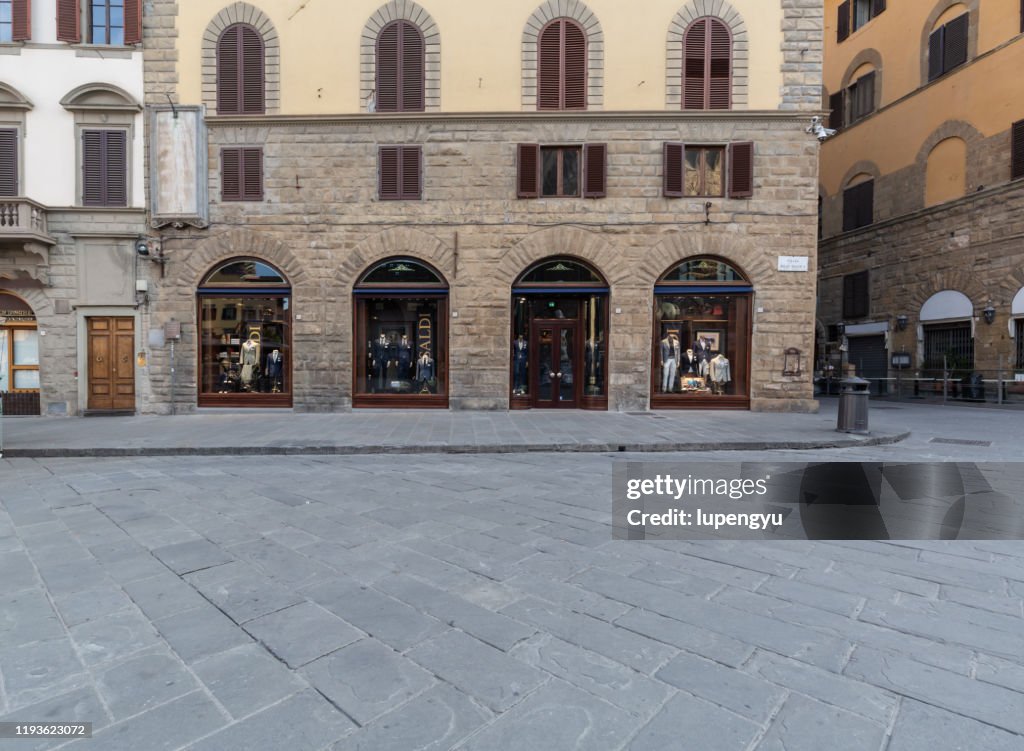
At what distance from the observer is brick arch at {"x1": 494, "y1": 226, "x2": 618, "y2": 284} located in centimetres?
1385

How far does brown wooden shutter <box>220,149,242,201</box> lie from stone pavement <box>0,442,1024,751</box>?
1106cm

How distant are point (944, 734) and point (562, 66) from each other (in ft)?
48.3

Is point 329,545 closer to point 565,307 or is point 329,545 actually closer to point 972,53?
point 565,307

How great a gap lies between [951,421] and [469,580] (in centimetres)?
1413

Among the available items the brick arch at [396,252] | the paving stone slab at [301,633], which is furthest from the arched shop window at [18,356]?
the paving stone slab at [301,633]

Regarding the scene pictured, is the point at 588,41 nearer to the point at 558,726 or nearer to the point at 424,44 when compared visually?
the point at 424,44

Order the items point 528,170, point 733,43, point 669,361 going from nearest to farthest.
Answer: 1. point 733,43
2. point 528,170
3. point 669,361

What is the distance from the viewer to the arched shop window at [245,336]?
14.2 metres

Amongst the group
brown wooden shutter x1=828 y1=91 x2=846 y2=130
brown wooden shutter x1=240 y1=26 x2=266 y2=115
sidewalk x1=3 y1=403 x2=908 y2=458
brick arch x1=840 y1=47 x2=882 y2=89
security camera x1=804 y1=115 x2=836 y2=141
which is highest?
brick arch x1=840 y1=47 x2=882 y2=89

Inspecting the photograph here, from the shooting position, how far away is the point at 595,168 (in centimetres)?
1378

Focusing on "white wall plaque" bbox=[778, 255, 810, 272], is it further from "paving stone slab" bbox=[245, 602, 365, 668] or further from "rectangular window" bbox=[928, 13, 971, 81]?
"paving stone slab" bbox=[245, 602, 365, 668]

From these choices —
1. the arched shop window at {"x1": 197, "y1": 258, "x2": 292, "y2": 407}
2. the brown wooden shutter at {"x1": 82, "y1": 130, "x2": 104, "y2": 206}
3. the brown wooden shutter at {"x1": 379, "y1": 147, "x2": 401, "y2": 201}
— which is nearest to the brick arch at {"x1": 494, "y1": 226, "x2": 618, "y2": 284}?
the brown wooden shutter at {"x1": 379, "y1": 147, "x2": 401, "y2": 201}

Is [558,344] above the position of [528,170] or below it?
below

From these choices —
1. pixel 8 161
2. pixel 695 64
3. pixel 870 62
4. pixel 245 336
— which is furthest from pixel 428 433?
pixel 870 62
